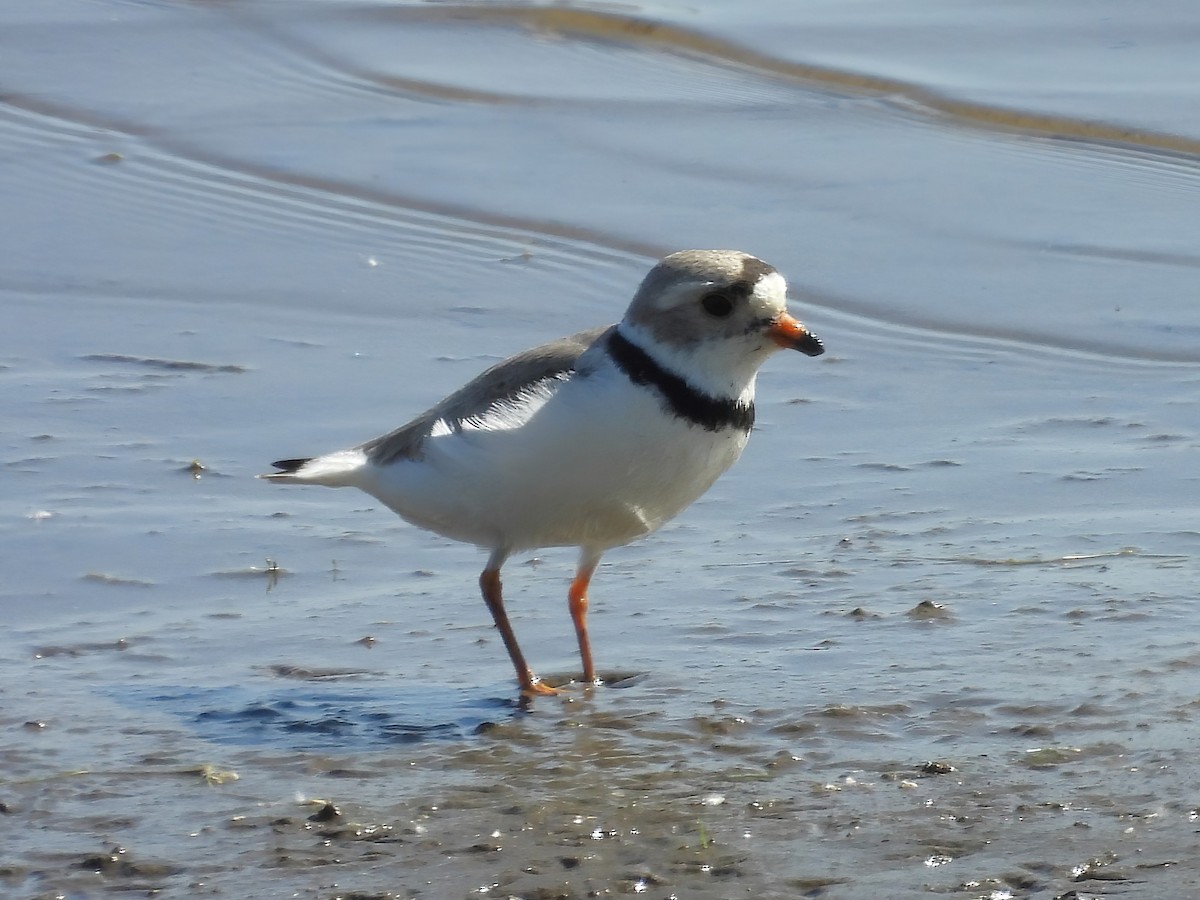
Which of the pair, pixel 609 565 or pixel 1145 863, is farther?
pixel 609 565

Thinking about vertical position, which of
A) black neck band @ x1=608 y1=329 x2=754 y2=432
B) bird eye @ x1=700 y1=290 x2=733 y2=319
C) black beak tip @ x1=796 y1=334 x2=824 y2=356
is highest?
bird eye @ x1=700 y1=290 x2=733 y2=319

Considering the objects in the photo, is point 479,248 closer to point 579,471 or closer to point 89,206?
point 89,206

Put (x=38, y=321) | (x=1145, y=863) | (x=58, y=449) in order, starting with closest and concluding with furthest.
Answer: (x=1145, y=863), (x=58, y=449), (x=38, y=321)

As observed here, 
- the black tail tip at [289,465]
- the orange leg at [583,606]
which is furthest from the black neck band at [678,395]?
the black tail tip at [289,465]

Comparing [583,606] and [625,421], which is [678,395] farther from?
[583,606]

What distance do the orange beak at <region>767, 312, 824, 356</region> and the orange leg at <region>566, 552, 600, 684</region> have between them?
0.75 meters

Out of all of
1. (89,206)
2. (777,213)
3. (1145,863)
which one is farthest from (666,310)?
(89,206)

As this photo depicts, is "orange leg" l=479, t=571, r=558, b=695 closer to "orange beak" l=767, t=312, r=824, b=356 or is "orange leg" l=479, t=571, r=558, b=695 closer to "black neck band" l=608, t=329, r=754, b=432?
"black neck band" l=608, t=329, r=754, b=432

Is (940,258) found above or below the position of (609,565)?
above

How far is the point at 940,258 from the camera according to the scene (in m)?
7.83

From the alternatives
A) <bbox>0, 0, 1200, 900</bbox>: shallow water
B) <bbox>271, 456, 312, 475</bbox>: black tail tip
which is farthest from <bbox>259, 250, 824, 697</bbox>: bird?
<bbox>271, 456, 312, 475</bbox>: black tail tip

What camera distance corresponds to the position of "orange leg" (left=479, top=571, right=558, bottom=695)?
14.3 ft

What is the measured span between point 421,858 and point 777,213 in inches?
213

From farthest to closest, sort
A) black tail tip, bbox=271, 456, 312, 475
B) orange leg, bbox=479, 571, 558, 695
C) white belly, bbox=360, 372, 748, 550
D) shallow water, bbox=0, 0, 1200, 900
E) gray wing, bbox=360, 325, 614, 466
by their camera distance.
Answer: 1. black tail tip, bbox=271, 456, 312, 475
2. gray wing, bbox=360, 325, 614, 466
3. orange leg, bbox=479, 571, 558, 695
4. white belly, bbox=360, 372, 748, 550
5. shallow water, bbox=0, 0, 1200, 900
